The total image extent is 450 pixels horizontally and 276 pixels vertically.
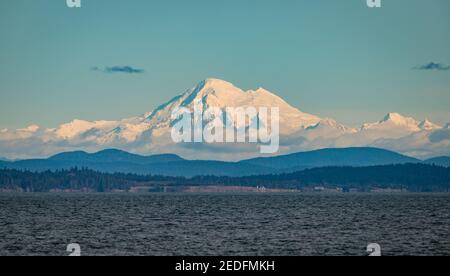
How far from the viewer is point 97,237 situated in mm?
113500

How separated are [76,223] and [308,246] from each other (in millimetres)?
55681

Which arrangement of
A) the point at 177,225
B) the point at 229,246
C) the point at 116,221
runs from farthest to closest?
the point at 116,221 < the point at 177,225 < the point at 229,246
